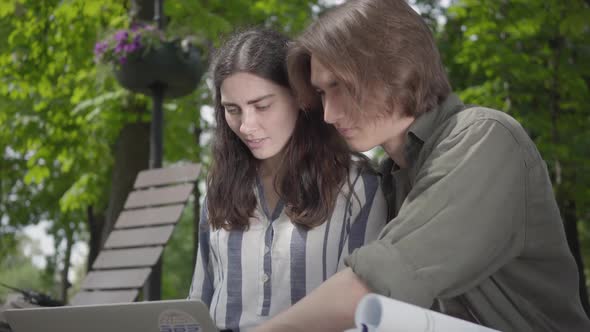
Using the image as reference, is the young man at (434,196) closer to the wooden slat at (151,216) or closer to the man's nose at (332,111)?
the man's nose at (332,111)

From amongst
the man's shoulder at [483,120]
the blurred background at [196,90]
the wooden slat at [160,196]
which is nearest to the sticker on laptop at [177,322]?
the man's shoulder at [483,120]

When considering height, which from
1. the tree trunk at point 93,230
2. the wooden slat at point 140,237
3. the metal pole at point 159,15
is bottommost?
the tree trunk at point 93,230

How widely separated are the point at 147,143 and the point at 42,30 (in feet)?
5.44

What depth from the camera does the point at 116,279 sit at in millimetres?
4160

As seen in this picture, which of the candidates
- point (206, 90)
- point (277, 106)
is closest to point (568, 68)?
point (206, 90)

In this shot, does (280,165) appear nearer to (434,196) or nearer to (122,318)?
(122,318)

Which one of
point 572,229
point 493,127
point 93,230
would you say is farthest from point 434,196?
point 93,230

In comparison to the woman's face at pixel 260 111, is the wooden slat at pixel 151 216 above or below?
below

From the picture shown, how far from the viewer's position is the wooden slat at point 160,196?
429 centimetres

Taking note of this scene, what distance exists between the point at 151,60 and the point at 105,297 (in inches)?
90.4

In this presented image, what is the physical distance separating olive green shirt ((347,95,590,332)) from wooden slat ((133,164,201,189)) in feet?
8.82

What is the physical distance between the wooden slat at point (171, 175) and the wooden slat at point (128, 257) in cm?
41

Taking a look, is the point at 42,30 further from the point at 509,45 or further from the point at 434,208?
the point at 434,208

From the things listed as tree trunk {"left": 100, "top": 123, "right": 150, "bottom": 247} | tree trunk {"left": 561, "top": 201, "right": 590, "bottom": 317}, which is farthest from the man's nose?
tree trunk {"left": 100, "top": 123, "right": 150, "bottom": 247}
